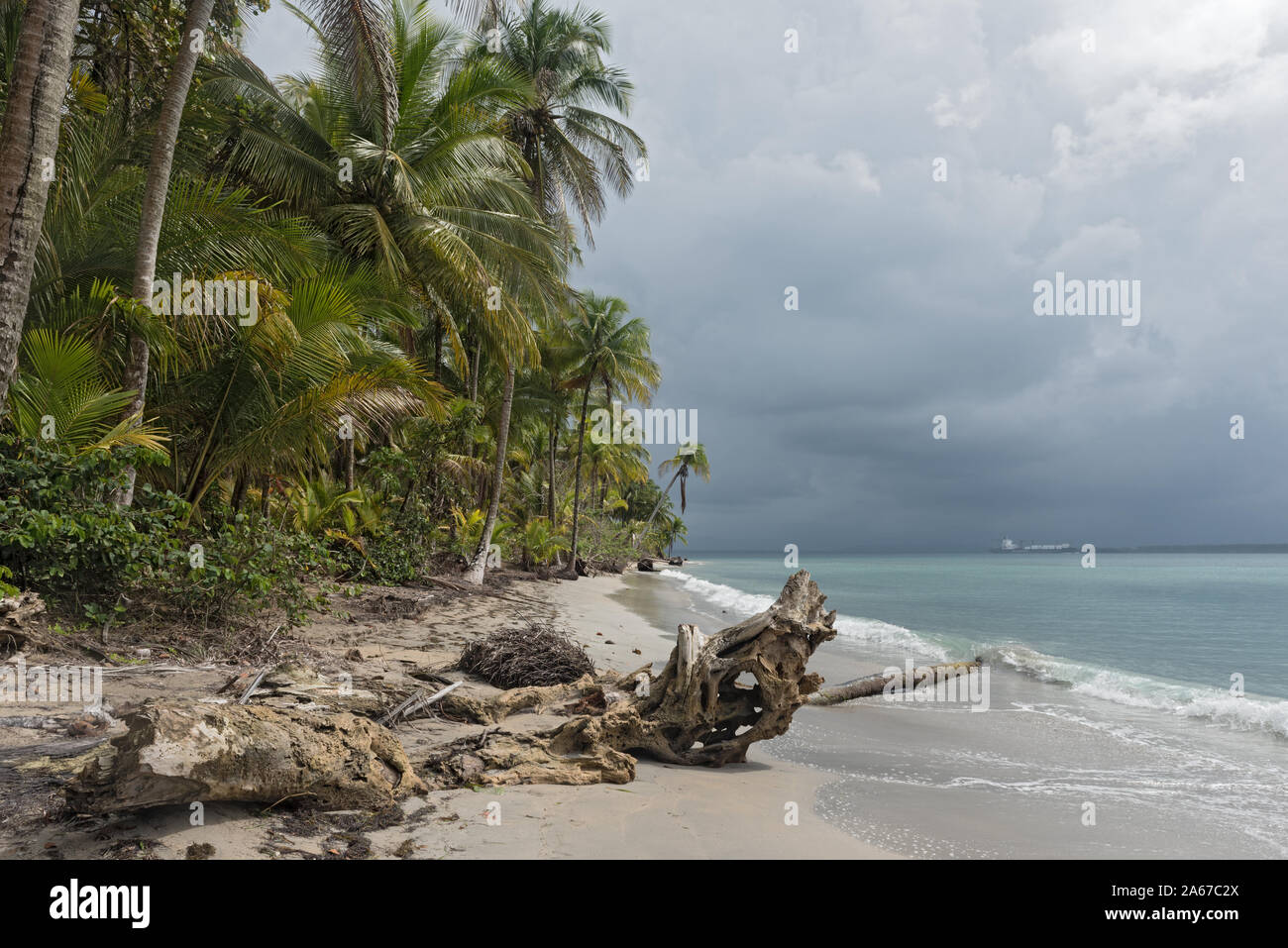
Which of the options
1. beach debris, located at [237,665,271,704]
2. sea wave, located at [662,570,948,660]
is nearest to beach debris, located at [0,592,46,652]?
beach debris, located at [237,665,271,704]

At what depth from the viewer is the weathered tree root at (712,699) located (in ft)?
17.2

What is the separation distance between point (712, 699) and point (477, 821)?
2320 mm

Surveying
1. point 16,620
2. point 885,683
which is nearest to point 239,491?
point 16,620

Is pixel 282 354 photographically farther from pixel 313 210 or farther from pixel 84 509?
pixel 313 210

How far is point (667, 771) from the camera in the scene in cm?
518

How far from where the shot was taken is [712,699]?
18.1 ft

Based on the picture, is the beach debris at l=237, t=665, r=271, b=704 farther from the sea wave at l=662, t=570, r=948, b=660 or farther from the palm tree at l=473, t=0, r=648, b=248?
the palm tree at l=473, t=0, r=648, b=248

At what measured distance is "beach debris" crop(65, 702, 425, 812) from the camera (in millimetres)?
2967

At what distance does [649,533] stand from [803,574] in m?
57.4

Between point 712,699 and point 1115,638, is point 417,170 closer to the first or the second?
point 712,699

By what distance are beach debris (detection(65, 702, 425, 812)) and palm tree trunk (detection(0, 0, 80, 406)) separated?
414 centimetres

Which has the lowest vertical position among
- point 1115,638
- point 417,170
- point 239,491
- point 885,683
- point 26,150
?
point 1115,638

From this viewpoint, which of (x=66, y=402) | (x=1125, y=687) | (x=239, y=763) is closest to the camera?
(x=239, y=763)

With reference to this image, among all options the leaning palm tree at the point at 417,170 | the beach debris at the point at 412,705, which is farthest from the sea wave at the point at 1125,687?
the leaning palm tree at the point at 417,170
